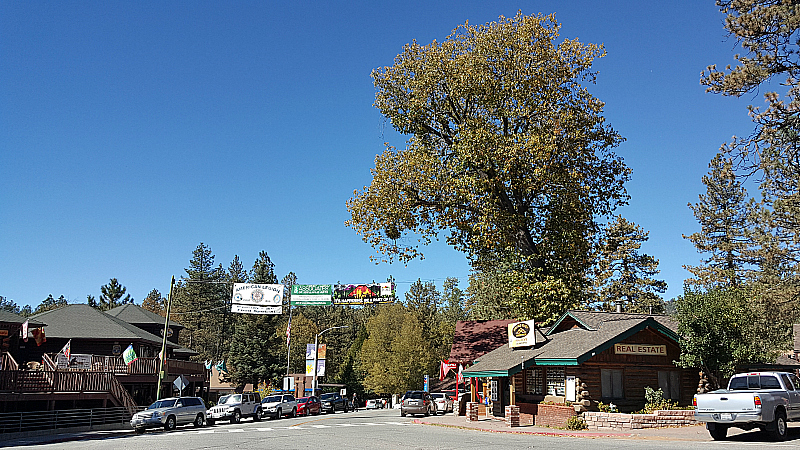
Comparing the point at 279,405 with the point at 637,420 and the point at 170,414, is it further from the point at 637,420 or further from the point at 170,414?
the point at 637,420

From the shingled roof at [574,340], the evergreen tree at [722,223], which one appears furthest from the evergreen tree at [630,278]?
the shingled roof at [574,340]

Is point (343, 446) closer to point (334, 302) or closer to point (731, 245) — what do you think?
point (334, 302)

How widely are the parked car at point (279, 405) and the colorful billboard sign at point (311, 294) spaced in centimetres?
1113

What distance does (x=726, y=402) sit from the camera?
56.6ft

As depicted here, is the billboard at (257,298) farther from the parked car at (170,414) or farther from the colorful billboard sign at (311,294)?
the parked car at (170,414)

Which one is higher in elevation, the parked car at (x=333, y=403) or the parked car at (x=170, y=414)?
the parked car at (x=170, y=414)

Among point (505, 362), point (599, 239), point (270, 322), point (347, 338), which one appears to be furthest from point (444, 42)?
point (347, 338)

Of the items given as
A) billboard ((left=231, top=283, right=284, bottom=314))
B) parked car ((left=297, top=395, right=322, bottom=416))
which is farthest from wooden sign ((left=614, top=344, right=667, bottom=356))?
billboard ((left=231, top=283, right=284, bottom=314))

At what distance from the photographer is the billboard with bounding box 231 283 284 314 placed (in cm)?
5334

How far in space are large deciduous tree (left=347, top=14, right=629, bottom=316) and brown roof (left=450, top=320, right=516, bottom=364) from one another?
9533mm

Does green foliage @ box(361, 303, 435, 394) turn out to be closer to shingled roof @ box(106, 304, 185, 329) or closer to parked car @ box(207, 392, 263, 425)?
shingled roof @ box(106, 304, 185, 329)

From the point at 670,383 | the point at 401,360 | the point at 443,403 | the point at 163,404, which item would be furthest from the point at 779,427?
the point at 401,360

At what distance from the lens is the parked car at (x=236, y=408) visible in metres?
37.9

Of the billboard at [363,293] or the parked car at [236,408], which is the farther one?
the billboard at [363,293]
